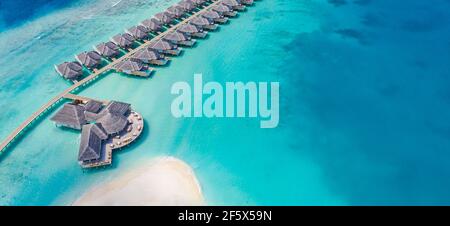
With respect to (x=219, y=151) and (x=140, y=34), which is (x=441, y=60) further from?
(x=140, y=34)

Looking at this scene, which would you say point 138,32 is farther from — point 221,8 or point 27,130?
point 27,130

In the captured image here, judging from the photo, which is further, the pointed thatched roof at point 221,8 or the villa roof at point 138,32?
the pointed thatched roof at point 221,8

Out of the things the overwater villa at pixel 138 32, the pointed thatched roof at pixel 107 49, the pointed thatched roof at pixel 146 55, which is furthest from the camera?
the overwater villa at pixel 138 32

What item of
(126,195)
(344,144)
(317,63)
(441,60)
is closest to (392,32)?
(441,60)

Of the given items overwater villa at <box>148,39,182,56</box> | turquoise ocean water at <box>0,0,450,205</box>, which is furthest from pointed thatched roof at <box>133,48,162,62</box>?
turquoise ocean water at <box>0,0,450,205</box>

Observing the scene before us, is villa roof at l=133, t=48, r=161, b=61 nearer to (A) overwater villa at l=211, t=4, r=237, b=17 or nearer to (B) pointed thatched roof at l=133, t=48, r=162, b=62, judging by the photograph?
(B) pointed thatched roof at l=133, t=48, r=162, b=62

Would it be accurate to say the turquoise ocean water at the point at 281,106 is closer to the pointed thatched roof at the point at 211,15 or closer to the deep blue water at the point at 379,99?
the deep blue water at the point at 379,99

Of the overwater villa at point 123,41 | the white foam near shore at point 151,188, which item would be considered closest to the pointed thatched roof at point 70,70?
the overwater villa at point 123,41

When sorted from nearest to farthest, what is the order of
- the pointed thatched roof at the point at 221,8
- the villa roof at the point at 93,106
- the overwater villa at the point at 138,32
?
the villa roof at the point at 93,106
the overwater villa at the point at 138,32
the pointed thatched roof at the point at 221,8
